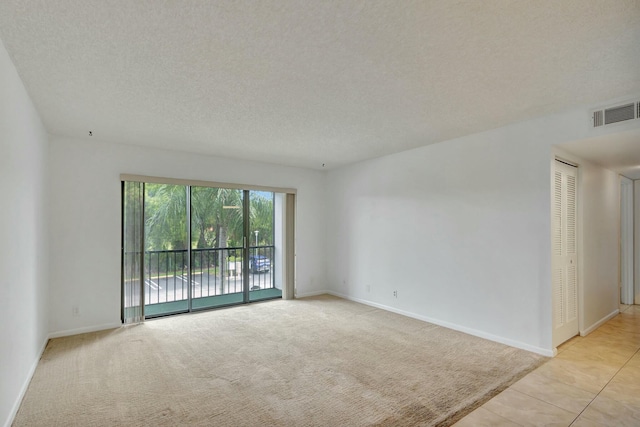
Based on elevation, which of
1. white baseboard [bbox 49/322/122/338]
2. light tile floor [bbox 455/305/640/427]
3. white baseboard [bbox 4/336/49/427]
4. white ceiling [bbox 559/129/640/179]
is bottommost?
light tile floor [bbox 455/305/640/427]

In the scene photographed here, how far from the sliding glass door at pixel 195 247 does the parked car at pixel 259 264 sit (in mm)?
18

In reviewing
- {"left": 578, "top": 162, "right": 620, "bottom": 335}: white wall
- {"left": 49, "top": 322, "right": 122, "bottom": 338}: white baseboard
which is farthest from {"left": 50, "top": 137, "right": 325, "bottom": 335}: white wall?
{"left": 578, "top": 162, "right": 620, "bottom": 335}: white wall

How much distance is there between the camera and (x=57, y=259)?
12.9 feet

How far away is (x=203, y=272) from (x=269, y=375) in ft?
9.48

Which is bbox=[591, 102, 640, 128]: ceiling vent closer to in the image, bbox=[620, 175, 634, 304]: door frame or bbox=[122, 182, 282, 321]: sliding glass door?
bbox=[620, 175, 634, 304]: door frame

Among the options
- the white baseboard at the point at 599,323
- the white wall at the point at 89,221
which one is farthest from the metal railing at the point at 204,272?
the white baseboard at the point at 599,323

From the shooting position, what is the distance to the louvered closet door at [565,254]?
135 inches

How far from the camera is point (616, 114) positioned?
286cm

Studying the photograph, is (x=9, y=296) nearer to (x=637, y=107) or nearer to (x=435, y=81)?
(x=435, y=81)

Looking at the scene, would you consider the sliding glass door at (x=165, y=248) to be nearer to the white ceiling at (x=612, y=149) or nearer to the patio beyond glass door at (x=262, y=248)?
the patio beyond glass door at (x=262, y=248)

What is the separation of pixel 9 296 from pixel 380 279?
4.40m

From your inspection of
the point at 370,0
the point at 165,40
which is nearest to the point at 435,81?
the point at 370,0

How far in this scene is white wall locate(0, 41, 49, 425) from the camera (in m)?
2.09

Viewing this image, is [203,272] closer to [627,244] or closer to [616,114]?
[616,114]
